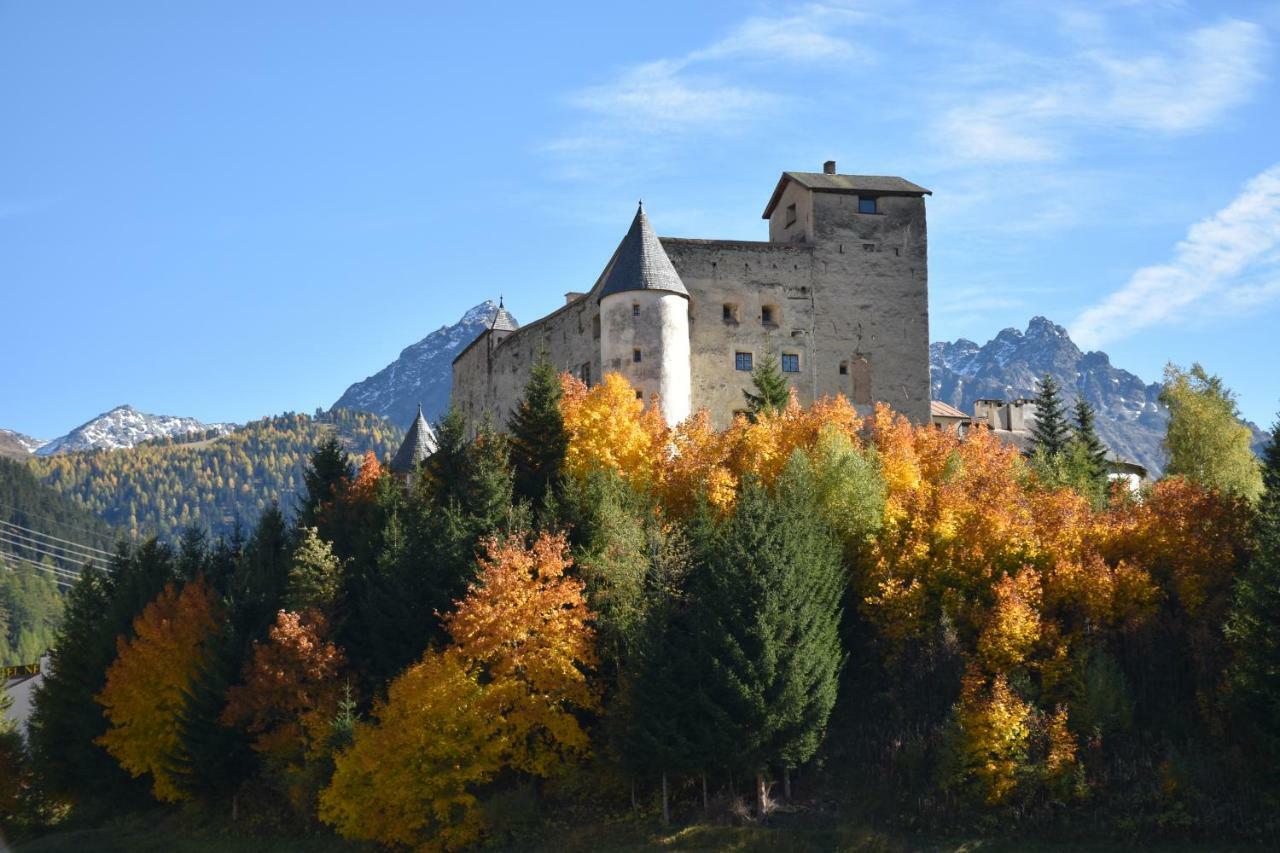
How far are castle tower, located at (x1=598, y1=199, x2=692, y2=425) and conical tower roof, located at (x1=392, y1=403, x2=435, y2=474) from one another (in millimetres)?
17640

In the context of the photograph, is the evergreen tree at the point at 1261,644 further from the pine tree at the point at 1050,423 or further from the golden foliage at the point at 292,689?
the pine tree at the point at 1050,423

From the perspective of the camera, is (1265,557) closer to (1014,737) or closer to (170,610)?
(1014,737)

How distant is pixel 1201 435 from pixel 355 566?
130 ft

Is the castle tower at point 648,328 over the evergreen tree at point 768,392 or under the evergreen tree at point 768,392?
over

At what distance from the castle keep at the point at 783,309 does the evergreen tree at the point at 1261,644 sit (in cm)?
2474

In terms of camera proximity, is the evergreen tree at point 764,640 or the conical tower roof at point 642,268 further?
the conical tower roof at point 642,268

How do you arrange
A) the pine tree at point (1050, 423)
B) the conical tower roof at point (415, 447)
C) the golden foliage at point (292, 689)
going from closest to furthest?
the golden foliage at point (292, 689) < the pine tree at point (1050, 423) < the conical tower roof at point (415, 447)

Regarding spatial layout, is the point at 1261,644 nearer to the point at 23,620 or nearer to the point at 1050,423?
the point at 1050,423

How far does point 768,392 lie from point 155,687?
87.6 feet

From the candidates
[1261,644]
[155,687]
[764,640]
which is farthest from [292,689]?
[1261,644]

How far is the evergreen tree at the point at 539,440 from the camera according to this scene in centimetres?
Result: 5366

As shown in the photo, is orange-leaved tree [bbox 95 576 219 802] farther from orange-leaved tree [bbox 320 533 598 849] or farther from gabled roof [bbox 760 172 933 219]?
gabled roof [bbox 760 172 933 219]

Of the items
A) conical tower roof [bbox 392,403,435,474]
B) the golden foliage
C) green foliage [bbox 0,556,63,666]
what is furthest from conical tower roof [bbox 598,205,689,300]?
green foliage [bbox 0,556,63,666]

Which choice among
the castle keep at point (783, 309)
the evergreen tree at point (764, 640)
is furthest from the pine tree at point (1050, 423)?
the evergreen tree at point (764, 640)
